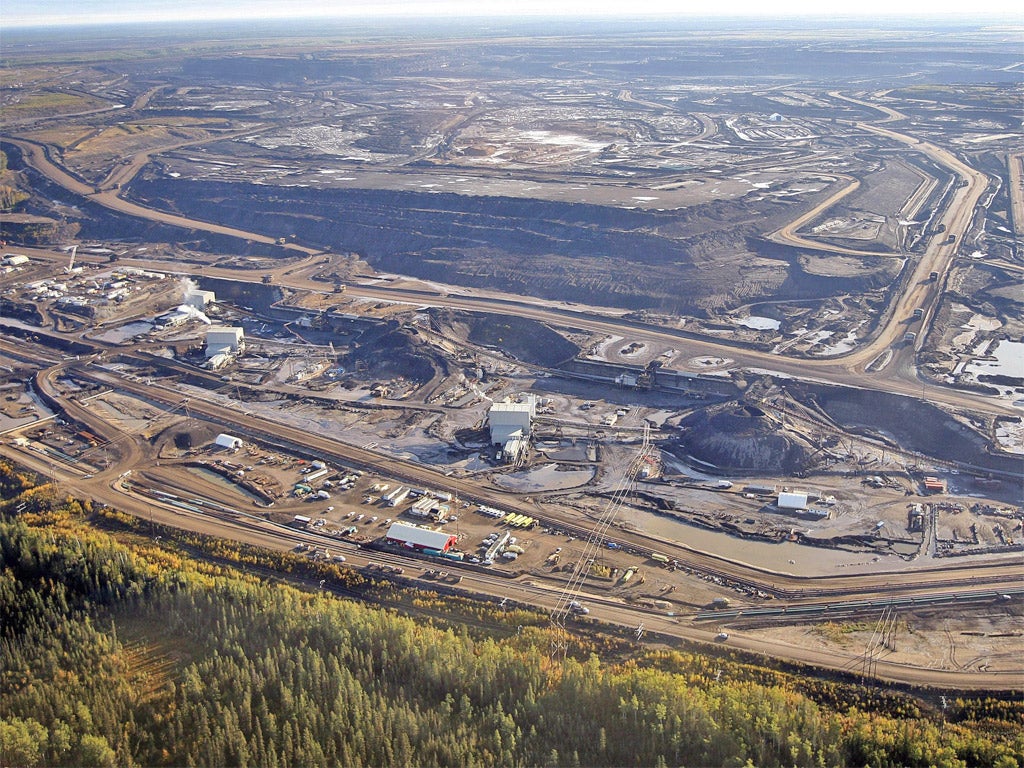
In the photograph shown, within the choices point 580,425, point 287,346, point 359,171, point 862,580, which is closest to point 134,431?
point 287,346

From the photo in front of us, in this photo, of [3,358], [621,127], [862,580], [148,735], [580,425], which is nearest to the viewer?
[148,735]

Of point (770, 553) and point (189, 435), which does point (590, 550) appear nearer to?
point (770, 553)

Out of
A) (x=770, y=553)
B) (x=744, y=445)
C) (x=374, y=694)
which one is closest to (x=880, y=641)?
(x=770, y=553)

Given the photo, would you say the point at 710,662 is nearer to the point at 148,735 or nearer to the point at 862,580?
the point at 862,580

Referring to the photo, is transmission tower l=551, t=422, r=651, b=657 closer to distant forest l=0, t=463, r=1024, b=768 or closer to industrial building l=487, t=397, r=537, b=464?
distant forest l=0, t=463, r=1024, b=768

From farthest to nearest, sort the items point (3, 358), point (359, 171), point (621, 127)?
point (621, 127)
point (359, 171)
point (3, 358)

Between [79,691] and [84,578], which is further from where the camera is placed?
[84,578]

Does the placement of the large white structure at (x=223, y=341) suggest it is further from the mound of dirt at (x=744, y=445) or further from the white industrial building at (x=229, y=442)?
the mound of dirt at (x=744, y=445)
